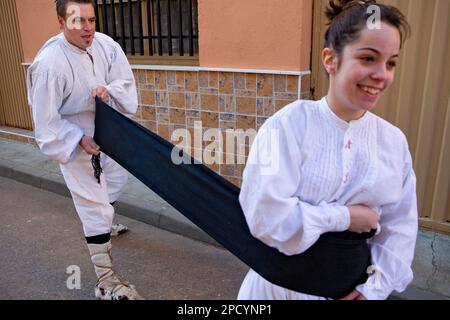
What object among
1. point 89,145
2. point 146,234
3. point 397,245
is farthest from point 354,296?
point 146,234

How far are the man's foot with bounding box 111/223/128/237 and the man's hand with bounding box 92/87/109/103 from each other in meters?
1.78

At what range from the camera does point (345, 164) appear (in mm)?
→ 1377

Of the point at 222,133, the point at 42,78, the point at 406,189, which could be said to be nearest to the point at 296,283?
the point at 406,189

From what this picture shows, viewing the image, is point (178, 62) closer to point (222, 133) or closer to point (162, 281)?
point (222, 133)

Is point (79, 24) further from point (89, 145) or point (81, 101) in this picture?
point (89, 145)

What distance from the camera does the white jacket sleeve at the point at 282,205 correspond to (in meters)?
1.28

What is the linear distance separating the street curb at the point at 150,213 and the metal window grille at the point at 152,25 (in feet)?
6.34

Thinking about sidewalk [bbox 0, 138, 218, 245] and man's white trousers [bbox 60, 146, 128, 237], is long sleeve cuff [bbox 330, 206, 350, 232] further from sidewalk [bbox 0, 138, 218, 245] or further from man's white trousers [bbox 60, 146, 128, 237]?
sidewalk [bbox 0, 138, 218, 245]

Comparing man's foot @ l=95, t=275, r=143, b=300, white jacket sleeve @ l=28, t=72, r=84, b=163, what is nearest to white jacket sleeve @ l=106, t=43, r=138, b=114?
white jacket sleeve @ l=28, t=72, r=84, b=163

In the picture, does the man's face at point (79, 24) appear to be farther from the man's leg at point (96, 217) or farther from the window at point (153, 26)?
the window at point (153, 26)

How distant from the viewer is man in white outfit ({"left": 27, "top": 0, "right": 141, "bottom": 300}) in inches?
105

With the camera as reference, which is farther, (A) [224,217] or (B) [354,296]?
(A) [224,217]

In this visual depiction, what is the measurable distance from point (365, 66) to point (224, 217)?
37.6 inches

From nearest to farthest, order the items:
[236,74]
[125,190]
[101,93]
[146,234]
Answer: [101,93], [146,234], [236,74], [125,190]
